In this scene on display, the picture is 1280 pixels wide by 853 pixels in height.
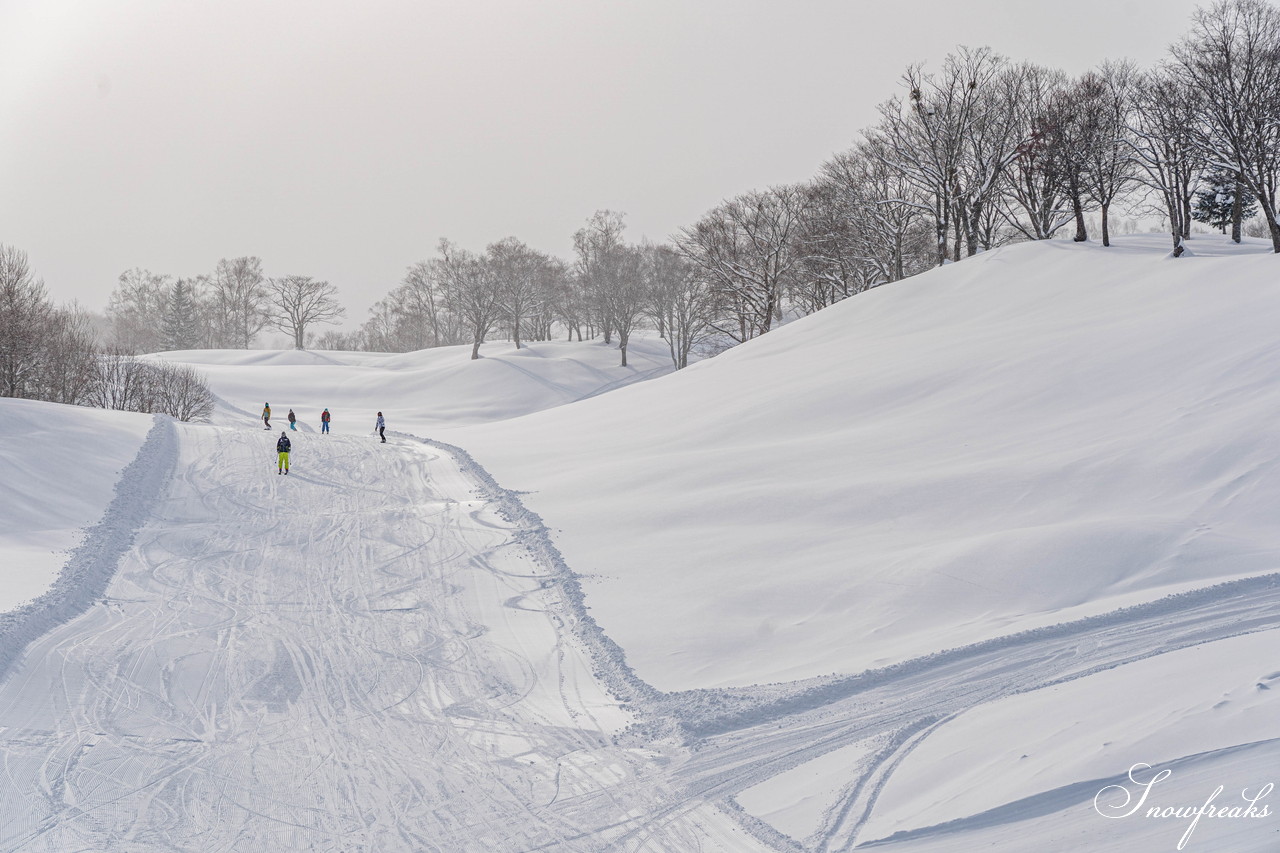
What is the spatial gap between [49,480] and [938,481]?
18356mm

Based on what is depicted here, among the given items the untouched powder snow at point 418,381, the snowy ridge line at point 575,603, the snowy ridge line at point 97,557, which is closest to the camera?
the snowy ridge line at point 575,603

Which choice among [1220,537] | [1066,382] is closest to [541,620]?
[1220,537]

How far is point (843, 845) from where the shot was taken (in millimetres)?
6160

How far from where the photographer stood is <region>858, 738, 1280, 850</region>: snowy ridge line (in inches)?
228

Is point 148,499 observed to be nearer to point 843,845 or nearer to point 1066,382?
point 843,845

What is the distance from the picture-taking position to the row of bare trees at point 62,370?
33344 millimetres

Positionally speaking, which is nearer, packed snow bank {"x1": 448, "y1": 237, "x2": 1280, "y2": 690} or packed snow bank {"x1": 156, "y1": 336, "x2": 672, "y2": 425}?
packed snow bank {"x1": 448, "y1": 237, "x2": 1280, "y2": 690}

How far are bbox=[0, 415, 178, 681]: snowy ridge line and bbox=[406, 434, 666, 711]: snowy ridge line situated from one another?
6.83 meters

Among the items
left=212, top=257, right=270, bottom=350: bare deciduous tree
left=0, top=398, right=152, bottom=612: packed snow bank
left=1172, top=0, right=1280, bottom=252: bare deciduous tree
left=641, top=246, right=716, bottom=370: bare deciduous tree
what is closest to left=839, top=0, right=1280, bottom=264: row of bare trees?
left=1172, top=0, right=1280, bottom=252: bare deciduous tree

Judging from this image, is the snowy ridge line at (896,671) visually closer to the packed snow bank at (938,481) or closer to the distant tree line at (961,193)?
the packed snow bank at (938,481)

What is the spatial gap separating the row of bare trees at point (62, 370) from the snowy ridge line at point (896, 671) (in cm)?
3511

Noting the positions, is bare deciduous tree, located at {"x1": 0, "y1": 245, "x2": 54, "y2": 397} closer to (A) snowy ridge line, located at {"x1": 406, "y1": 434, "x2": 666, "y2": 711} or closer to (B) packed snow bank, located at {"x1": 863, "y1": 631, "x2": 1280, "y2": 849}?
(A) snowy ridge line, located at {"x1": 406, "y1": 434, "x2": 666, "y2": 711}

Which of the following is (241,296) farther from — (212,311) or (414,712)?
(414,712)
